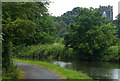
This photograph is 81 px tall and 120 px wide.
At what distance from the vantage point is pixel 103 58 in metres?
36.5

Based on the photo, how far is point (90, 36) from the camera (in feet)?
121

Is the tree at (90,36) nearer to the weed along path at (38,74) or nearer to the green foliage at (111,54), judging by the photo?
the green foliage at (111,54)

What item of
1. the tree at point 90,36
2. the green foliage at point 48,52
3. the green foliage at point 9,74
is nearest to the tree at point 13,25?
the green foliage at point 9,74

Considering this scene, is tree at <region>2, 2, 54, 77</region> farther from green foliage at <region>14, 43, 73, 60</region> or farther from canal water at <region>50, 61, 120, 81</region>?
green foliage at <region>14, 43, 73, 60</region>

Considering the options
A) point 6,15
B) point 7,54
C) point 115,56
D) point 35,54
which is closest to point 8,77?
point 7,54

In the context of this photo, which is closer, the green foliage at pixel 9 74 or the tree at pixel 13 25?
the tree at pixel 13 25

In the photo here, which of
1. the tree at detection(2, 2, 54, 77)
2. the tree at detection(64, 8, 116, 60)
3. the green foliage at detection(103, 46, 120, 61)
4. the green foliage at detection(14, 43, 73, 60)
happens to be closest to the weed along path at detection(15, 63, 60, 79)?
the tree at detection(2, 2, 54, 77)

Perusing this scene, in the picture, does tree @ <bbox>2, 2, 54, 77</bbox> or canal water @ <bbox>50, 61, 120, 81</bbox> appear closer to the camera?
tree @ <bbox>2, 2, 54, 77</bbox>

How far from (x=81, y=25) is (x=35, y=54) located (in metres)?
12.1

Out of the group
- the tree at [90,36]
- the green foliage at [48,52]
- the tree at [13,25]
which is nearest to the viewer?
the tree at [13,25]

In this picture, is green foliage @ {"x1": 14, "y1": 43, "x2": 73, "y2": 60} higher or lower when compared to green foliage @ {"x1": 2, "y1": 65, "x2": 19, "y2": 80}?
higher

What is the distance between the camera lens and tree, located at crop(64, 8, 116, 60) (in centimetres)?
3650

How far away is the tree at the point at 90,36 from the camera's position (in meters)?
36.5

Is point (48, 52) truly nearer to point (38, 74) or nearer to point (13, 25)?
point (38, 74)
